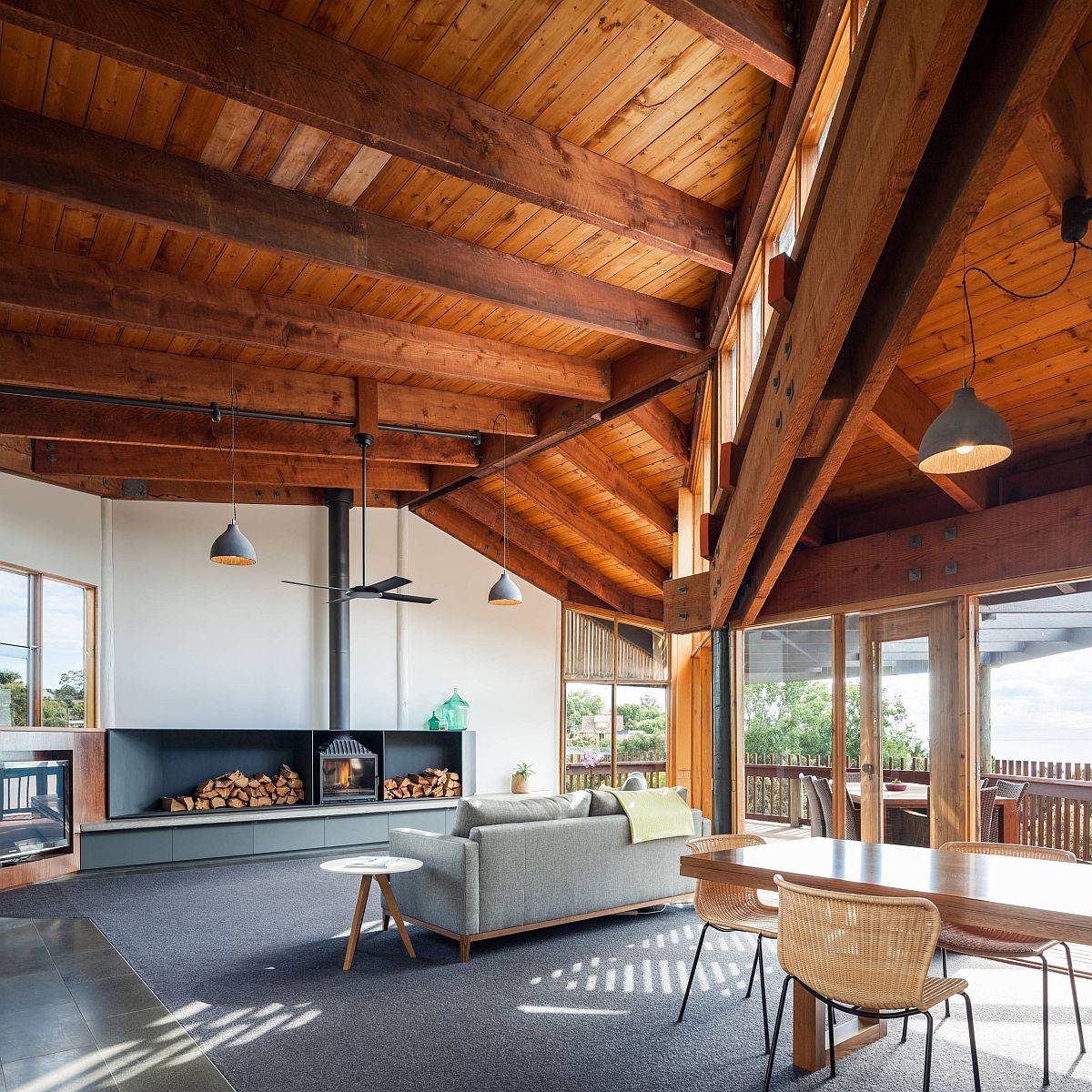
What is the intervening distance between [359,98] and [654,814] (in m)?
4.50

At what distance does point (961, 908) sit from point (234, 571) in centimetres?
796

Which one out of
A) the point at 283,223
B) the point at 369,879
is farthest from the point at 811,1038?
the point at 283,223

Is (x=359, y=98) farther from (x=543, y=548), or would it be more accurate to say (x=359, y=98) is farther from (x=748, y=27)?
(x=543, y=548)

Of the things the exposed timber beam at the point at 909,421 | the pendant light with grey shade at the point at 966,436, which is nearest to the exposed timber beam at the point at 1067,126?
the pendant light with grey shade at the point at 966,436

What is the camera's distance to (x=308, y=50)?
328 centimetres

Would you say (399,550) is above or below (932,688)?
above

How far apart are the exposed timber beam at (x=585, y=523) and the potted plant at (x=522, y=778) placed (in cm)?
254

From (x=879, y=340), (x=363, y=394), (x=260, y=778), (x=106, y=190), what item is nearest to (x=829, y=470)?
(x=879, y=340)

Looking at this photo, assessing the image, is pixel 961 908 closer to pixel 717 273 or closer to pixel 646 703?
pixel 717 273

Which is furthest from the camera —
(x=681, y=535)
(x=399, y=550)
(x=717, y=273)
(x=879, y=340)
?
(x=399, y=550)

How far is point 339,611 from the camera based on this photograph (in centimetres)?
950

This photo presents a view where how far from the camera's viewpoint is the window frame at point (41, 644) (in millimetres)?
7625

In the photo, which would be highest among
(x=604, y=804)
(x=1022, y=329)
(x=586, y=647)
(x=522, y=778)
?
(x=1022, y=329)

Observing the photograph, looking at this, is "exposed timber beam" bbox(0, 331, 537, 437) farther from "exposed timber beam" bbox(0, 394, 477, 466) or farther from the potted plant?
the potted plant
